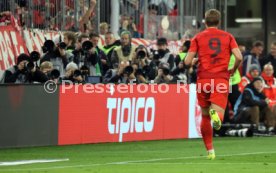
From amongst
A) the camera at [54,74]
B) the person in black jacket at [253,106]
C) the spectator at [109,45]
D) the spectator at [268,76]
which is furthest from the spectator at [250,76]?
the camera at [54,74]

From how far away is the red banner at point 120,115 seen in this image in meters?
20.4

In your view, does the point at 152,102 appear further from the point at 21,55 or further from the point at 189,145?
the point at 21,55

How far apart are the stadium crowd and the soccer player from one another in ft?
15.5

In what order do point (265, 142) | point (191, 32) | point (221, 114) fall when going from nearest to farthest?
point (221, 114) → point (265, 142) → point (191, 32)

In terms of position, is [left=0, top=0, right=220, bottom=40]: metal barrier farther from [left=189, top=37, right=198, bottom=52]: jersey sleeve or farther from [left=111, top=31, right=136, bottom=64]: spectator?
[left=189, top=37, right=198, bottom=52]: jersey sleeve

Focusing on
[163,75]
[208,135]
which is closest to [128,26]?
[163,75]

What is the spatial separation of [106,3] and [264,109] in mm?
4358

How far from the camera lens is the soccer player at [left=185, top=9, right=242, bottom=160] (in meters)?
15.7

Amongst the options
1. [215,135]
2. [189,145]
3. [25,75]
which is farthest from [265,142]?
[25,75]

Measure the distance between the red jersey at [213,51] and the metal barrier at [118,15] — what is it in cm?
588

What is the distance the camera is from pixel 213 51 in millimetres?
15781

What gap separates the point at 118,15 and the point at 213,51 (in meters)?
8.39

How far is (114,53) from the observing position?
2267 centimetres

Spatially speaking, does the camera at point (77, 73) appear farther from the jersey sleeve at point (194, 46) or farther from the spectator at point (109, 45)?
the jersey sleeve at point (194, 46)
